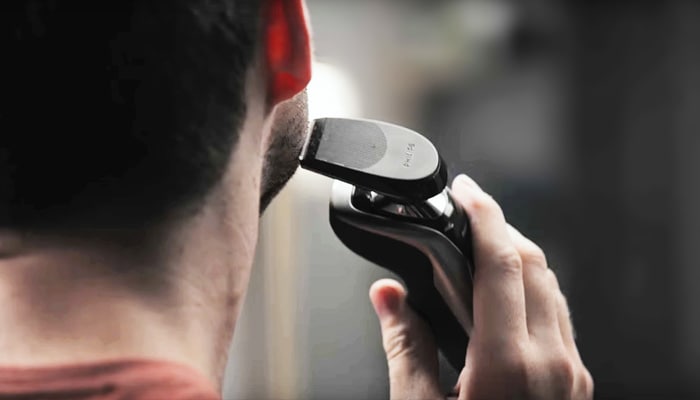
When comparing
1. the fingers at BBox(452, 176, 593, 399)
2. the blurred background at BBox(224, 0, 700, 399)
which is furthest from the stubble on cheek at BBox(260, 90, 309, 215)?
the blurred background at BBox(224, 0, 700, 399)

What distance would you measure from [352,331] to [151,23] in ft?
2.59

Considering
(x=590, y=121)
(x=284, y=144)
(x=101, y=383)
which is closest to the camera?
(x=101, y=383)

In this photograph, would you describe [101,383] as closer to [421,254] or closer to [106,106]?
[106,106]

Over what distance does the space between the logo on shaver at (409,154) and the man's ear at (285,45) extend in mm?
103

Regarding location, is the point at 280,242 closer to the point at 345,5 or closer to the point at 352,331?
the point at 352,331

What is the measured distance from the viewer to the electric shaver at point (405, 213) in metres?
0.51

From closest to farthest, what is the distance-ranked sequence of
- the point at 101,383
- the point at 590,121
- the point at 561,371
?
1. the point at 101,383
2. the point at 561,371
3. the point at 590,121

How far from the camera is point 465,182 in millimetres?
633

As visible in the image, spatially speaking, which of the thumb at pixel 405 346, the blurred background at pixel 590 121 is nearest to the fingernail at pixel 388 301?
the thumb at pixel 405 346

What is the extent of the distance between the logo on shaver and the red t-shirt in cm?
21

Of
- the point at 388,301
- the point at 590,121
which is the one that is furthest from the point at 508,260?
the point at 590,121

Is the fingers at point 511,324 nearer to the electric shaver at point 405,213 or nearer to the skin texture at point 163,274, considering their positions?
the electric shaver at point 405,213

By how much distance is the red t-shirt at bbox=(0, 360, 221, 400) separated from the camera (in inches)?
13.3

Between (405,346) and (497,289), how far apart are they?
4.9 inches
